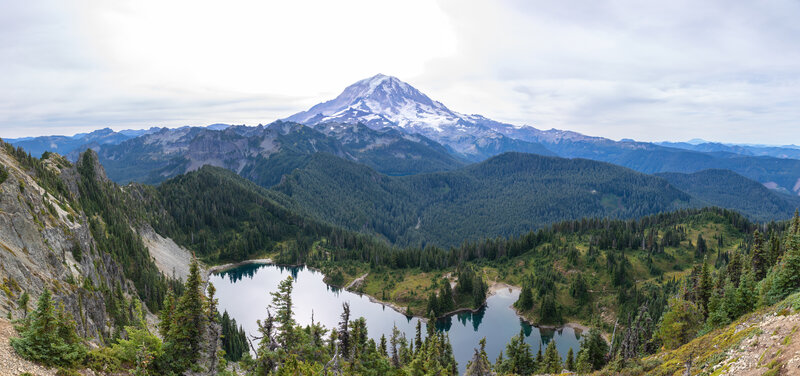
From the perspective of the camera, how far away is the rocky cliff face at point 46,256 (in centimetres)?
4166

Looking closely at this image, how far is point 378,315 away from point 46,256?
80.7 m

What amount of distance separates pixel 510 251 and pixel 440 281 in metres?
39.0

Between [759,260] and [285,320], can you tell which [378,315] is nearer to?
[285,320]

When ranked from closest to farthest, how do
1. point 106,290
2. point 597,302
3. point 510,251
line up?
point 106,290, point 597,302, point 510,251

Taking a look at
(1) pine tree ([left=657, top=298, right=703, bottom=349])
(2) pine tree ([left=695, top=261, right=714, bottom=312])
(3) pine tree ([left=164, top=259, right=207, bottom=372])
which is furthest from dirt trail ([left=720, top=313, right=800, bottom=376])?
(3) pine tree ([left=164, top=259, right=207, bottom=372])

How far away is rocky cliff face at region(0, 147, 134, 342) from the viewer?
41.7 metres

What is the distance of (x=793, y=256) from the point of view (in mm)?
40844

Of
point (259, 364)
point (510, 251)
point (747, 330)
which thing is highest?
point (747, 330)

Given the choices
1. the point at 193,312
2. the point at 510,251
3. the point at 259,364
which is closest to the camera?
the point at 193,312

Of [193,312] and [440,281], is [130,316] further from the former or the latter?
[440,281]

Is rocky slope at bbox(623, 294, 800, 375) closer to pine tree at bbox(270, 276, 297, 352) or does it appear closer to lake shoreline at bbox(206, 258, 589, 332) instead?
pine tree at bbox(270, 276, 297, 352)

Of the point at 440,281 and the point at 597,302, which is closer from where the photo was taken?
the point at 597,302

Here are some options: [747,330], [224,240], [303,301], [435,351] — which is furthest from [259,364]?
[224,240]

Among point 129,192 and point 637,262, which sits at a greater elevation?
point 129,192
